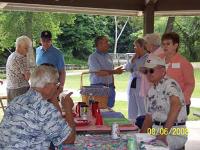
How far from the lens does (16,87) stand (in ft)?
17.1

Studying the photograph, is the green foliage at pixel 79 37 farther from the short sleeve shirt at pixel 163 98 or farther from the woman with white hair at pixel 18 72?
the short sleeve shirt at pixel 163 98

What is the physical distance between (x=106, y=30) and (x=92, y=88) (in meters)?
25.2

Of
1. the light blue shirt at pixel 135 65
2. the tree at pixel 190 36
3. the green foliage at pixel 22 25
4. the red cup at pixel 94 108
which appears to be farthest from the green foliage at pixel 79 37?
the red cup at pixel 94 108

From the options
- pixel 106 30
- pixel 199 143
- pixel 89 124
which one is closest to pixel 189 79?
pixel 89 124

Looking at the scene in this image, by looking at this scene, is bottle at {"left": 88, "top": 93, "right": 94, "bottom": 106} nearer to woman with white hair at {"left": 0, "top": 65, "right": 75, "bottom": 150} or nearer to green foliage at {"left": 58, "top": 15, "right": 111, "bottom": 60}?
woman with white hair at {"left": 0, "top": 65, "right": 75, "bottom": 150}

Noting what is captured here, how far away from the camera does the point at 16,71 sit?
17.0 ft

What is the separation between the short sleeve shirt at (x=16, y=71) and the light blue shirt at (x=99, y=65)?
32.6 inches

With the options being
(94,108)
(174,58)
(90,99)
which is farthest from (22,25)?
(174,58)

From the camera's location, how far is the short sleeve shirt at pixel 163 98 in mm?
2860

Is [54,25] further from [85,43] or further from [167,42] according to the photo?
[167,42]

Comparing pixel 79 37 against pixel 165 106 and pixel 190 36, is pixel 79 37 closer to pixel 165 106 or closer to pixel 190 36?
pixel 190 36

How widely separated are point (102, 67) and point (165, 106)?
8.71 feet
